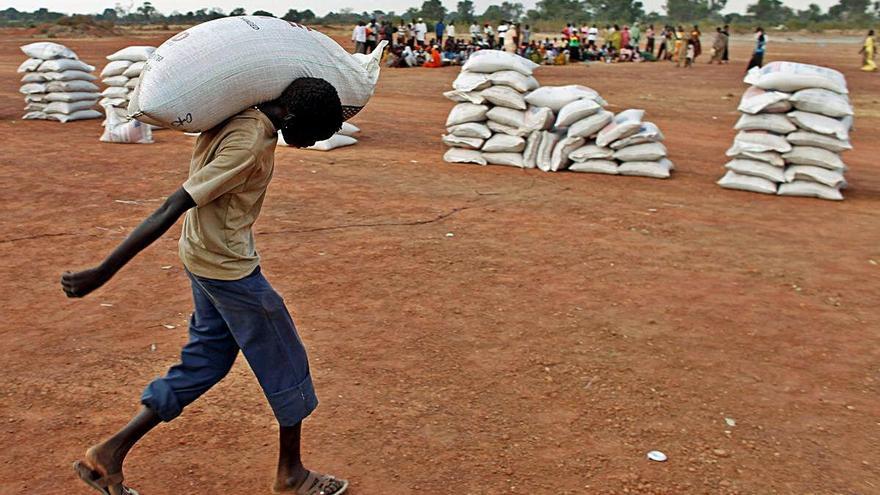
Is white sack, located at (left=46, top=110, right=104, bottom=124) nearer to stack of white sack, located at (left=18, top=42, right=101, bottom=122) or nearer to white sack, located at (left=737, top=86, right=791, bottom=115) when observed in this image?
stack of white sack, located at (left=18, top=42, right=101, bottom=122)

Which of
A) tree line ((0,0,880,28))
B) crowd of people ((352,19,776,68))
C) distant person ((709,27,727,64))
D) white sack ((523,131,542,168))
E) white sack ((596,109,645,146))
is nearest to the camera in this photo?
white sack ((596,109,645,146))

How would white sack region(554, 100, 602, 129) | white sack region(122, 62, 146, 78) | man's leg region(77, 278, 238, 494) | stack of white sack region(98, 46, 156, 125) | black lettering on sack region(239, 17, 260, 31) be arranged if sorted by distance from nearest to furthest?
black lettering on sack region(239, 17, 260, 31) → man's leg region(77, 278, 238, 494) → white sack region(554, 100, 602, 129) → white sack region(122, 62, 146, 78) → stack of white sack region(98, 46, 156, 125)

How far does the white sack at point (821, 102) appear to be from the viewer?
7.55m

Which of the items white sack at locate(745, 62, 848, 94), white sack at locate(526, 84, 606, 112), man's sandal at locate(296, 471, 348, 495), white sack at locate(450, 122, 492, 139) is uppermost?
white sack at locate(745, 62, 848, 94)

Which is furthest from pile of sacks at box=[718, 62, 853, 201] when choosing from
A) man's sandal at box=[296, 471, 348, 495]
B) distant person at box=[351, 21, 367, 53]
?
distant person at box=[351, 21, 367, 53]

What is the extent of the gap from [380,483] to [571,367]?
1351 millimetres

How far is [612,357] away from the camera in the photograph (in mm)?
3992

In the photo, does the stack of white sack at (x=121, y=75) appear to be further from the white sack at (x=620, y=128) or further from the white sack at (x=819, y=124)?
the white sack at (x=819, y=124)

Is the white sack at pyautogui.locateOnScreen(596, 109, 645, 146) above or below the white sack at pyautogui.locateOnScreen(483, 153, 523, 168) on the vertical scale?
above

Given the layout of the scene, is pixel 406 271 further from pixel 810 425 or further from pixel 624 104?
pixel 624 104

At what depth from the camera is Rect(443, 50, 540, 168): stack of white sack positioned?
343 inches

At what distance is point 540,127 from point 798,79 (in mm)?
2610

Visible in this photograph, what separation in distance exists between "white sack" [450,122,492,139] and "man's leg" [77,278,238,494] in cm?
667

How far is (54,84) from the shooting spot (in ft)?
39.7
